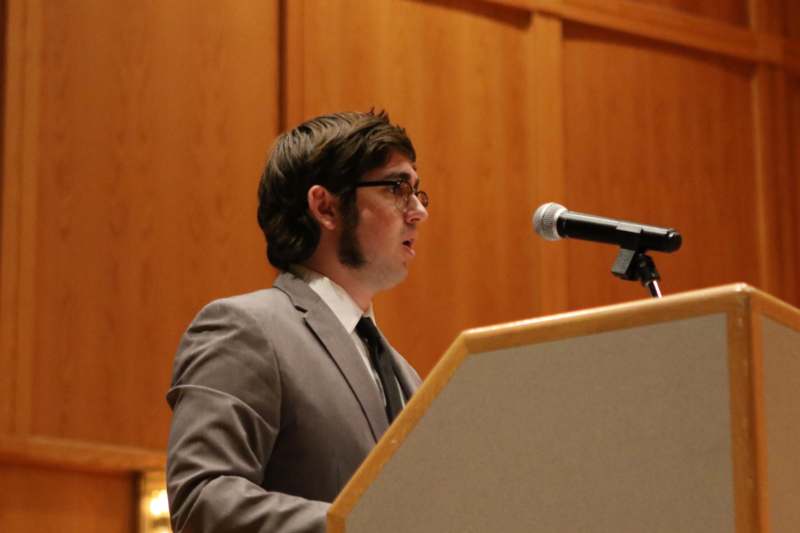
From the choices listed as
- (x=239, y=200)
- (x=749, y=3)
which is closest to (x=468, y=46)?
(x=239, y=200)

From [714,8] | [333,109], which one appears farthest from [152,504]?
[714,8]

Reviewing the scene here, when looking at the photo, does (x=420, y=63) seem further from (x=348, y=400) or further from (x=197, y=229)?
(x=348, y=400)

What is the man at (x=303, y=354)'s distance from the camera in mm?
1317

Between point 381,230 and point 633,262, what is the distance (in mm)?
438

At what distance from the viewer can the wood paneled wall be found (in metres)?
2.46

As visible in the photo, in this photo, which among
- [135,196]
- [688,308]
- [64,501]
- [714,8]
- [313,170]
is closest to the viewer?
[688,308]

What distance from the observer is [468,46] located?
313 centimetres

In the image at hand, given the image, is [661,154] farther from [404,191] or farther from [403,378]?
[403,378]

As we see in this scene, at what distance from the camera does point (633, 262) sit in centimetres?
134

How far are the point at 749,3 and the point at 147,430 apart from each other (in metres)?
2.08

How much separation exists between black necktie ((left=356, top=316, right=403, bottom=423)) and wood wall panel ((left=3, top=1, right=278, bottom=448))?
100 centimetres

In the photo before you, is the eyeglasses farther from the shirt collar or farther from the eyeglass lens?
the shirt collar

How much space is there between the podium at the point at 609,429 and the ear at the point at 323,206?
634 mm

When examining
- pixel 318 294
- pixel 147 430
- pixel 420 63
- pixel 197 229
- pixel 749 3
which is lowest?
pixel 147 430
